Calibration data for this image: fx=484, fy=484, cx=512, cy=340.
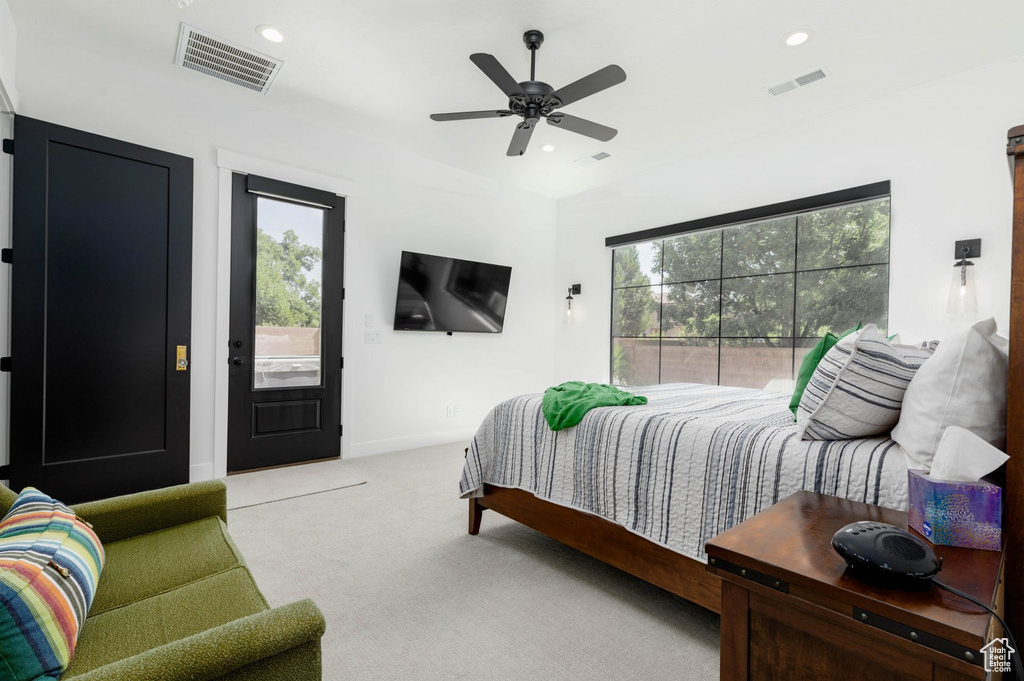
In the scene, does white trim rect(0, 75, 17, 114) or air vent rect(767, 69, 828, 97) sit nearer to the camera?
white trim rect(0, 75, 17, 114)

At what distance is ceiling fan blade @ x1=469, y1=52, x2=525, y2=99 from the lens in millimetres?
2504

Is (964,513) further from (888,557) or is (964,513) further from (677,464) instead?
(677,464)

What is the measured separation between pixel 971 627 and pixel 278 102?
4567 millimetres

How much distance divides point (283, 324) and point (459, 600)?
2.86 m

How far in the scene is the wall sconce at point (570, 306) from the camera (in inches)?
226

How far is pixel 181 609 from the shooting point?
3.84 ft

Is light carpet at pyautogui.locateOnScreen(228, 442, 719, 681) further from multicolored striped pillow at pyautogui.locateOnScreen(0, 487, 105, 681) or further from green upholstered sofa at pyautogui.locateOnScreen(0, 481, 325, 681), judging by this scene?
multicolored striped pillow at pyautogui.locateOnScreen(0, 487, 105, 681)

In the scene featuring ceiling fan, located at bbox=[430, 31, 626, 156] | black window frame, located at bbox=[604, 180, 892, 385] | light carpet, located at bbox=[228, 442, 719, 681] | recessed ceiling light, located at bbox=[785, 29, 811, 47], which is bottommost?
light carpet, located at bbox=[228, 442, 719, 681]

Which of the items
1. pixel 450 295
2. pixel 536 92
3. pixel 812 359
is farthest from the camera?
pixel 450 295

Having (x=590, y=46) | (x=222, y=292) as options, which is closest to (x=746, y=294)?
(x=590, y=46)

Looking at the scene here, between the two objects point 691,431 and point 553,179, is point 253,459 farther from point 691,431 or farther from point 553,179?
point 553,179

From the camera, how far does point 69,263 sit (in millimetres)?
3031

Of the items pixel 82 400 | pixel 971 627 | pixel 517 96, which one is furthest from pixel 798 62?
pixel 82 400

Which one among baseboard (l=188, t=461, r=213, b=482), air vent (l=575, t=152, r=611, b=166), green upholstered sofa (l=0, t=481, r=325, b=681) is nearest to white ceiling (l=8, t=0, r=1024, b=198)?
air vent (l=575, t=152, r=611, b=166)
